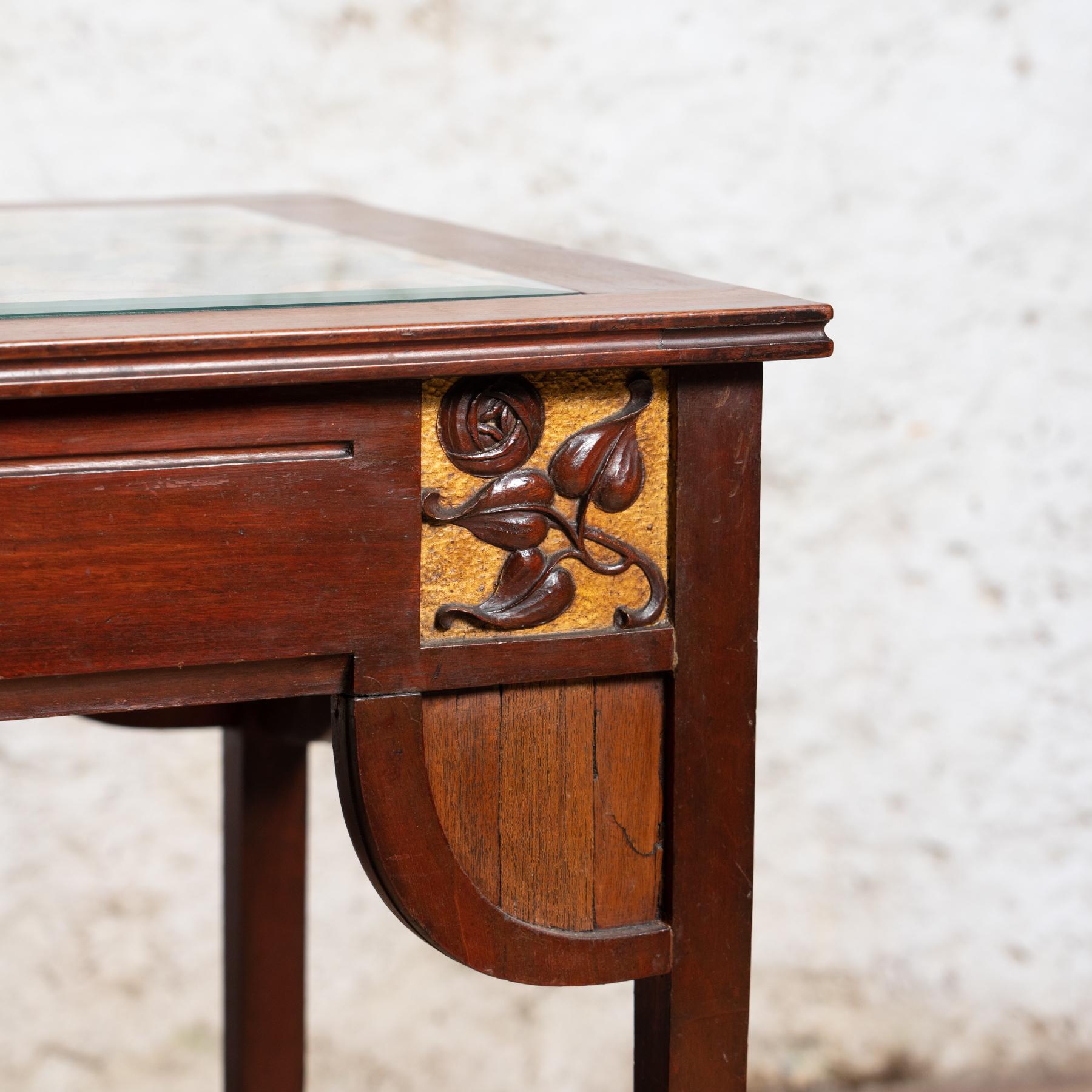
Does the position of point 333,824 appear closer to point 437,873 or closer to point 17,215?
point 17,215

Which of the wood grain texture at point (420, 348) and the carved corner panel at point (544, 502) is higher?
the wood grain texture at point (420, 348)

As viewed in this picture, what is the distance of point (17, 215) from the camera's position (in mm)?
1313

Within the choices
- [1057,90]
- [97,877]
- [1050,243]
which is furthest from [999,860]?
[97,877]

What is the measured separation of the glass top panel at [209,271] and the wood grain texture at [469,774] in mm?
197

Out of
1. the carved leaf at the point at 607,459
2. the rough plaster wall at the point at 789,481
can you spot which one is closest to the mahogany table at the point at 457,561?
the carved leaf at the point at 607,459

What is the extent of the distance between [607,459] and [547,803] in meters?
0.18

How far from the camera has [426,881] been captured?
2.63ft

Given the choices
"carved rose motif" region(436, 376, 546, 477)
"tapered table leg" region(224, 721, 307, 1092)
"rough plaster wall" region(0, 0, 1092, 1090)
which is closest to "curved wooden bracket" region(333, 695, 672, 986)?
"carved rose motif" region(436, 376, 546, 477)

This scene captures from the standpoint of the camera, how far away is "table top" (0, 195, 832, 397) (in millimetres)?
676

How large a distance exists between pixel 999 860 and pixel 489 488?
1692 millimetres

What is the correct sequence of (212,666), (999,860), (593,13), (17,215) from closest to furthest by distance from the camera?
(212,666) → (17,215) → (593,13) → (999,860)

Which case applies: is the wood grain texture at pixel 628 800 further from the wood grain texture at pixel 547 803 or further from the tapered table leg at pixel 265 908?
the tapered table leg at pixel 265 908

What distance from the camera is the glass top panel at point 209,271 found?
30.1 inches

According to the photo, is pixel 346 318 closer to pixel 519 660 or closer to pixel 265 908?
pixel 519 660
